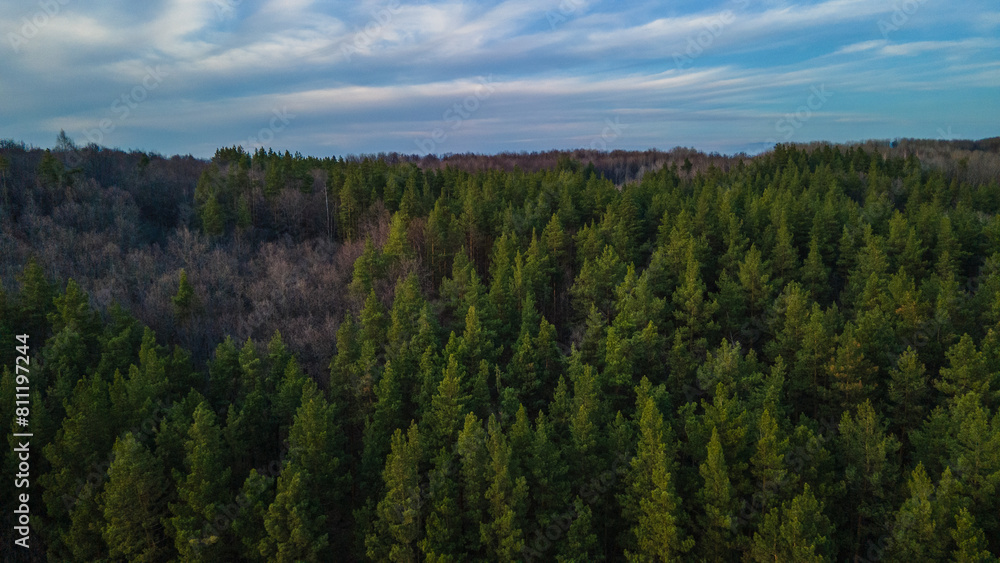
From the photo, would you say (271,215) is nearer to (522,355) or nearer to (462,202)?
(462,202)

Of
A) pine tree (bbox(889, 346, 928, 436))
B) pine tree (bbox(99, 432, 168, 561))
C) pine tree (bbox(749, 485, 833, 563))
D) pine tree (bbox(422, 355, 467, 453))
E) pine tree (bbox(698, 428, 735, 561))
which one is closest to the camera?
pine tree (bbox(749, 485, 833, 563))

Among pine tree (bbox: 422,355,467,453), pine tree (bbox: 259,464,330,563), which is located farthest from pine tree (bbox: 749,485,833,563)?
pine tree (bbox: 259,464,330,563)

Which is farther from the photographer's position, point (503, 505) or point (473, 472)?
point (473, 472)

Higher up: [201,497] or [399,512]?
[201,497]

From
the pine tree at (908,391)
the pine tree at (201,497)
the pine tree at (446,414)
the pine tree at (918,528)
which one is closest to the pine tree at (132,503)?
the pine tree at (201,497)

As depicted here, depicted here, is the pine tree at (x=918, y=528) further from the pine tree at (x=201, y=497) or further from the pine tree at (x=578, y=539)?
the pine tree at (x=201, y=497)

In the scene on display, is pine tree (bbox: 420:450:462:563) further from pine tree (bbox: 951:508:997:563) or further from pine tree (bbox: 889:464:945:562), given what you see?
pine tree (bbox: 951:508:997:563)

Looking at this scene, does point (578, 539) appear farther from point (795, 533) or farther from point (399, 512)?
point (795, 533)

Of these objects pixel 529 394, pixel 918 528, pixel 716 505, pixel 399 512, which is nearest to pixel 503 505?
pixel 399 512

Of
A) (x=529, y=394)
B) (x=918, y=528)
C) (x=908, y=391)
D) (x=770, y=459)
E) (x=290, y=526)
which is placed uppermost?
(x=908, y=391)

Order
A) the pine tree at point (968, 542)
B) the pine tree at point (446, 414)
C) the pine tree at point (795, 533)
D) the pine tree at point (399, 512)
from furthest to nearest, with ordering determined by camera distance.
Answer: the pine tree at point (446, 414)
the pine tree at point (399, 512)
the pine tree at point (795, 533)
the pine tree at point (968, 542)
